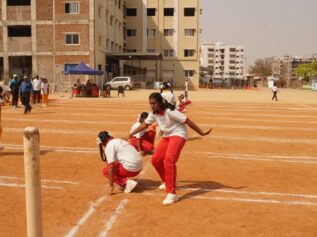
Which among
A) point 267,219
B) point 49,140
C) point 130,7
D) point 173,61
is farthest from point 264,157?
point 130,7

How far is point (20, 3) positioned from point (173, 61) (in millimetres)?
23134

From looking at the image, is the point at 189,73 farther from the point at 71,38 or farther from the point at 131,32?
the point at 71,38

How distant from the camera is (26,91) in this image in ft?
57.5

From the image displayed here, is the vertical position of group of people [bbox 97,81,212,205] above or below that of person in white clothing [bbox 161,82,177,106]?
below

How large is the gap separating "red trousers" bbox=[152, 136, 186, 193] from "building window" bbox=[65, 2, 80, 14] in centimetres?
3743

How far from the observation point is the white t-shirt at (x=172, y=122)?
18.2 feet

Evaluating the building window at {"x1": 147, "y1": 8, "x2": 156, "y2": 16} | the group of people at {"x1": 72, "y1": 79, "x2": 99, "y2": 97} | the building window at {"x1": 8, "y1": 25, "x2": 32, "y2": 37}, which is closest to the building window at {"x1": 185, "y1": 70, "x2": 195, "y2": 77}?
the building window at {"x1": 147, "y1": 8, "x2": 156, "y2": 16}

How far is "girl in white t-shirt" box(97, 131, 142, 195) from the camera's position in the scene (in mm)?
5691

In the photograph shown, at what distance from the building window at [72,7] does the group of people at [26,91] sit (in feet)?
62.8

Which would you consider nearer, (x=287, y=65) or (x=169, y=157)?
(x=169, y=157)

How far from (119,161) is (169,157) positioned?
0.84 meters

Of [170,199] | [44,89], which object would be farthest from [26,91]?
[170,199]

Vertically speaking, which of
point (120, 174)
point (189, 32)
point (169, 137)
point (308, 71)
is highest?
point (189, 32)

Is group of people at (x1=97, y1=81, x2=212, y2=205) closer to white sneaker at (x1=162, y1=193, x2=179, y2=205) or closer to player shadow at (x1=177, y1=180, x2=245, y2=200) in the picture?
white sneaker at (x1=162, y1=193, x2=179, y2=205)
